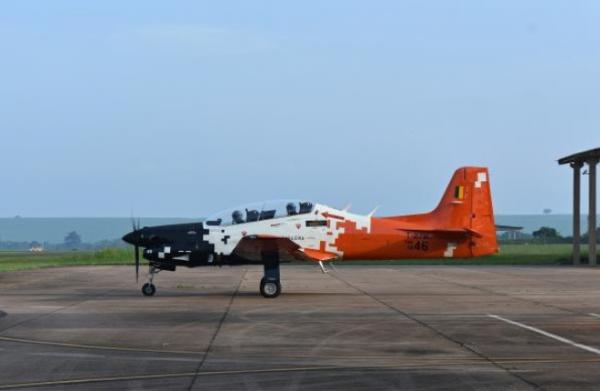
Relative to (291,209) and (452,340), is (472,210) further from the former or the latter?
(452,340)

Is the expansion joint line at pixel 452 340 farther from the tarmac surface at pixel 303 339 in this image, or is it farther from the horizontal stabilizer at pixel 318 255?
the horizontal stabilizer at pixel 318 255

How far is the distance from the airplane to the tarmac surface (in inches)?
38.2

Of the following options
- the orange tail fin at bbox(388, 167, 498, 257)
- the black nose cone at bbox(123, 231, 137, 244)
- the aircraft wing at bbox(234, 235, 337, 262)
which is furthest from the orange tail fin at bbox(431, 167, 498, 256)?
the black nose cone at bbox(123, 231, 137, 244)

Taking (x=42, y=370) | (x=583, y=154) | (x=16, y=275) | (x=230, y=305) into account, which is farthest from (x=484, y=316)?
(x=583, y=154)

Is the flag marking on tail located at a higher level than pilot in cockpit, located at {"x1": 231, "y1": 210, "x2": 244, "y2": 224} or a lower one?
higher

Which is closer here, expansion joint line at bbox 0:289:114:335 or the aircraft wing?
expansion joint line at bbox 0:289:114:335

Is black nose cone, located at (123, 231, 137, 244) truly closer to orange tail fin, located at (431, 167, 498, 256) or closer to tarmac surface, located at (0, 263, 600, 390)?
tarmac surface, located at (0, 263, 600, 390)

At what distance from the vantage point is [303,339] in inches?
514

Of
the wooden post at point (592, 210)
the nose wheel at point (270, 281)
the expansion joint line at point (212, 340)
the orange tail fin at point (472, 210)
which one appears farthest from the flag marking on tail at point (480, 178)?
the wooden post at point (592, 210)

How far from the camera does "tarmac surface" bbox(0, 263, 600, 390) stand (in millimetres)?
9633

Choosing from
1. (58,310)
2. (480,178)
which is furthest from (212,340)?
(480,178)

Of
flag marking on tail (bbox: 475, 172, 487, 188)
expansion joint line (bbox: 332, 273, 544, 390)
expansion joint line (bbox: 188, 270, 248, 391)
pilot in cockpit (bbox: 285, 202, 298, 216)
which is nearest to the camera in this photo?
expansion joint line (bbox: 332, 273, 544, 390)

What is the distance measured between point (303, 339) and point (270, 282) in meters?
8.29

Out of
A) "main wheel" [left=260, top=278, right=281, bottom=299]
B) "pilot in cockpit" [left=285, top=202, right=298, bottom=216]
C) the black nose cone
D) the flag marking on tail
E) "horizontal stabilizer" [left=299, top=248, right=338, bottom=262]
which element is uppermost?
the flag marking on tail
